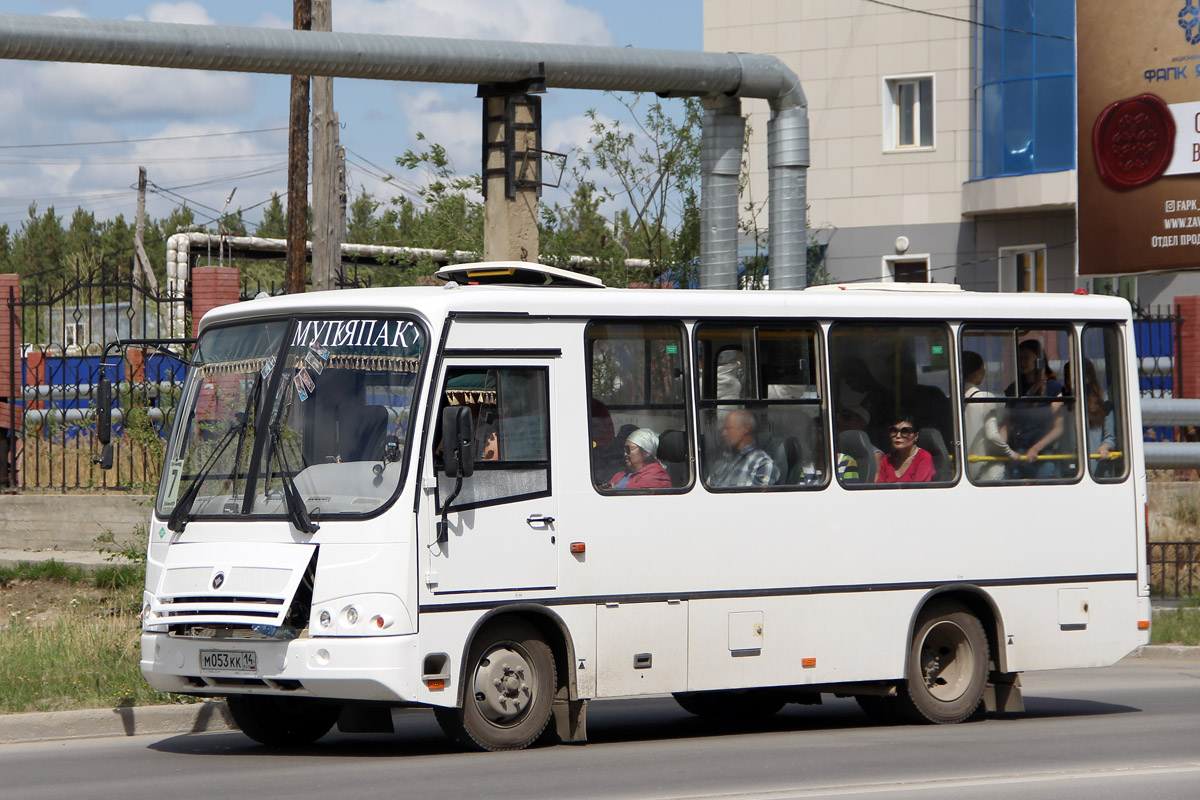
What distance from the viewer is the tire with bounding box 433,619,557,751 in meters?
10.1

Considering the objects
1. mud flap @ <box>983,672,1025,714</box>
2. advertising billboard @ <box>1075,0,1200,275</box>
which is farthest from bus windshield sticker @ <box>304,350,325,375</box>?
advertising billboard @ <box>1075,0,1200,275</box>

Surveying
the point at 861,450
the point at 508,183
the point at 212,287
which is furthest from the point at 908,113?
the point at 861,450

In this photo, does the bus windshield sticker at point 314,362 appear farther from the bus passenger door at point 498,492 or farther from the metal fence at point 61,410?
the metal fence at point 61,410

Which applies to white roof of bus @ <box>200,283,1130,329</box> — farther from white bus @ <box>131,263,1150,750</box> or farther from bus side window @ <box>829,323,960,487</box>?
bus side window @ <box>829,323,960,487</box>

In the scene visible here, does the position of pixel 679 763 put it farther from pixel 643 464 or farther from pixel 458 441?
pixel 458 441

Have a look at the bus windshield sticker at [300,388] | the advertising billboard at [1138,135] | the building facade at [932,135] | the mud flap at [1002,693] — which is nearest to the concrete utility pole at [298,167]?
the bus windshield sticker at [300,388]

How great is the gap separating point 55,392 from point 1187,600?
14288mm

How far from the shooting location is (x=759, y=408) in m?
11.4

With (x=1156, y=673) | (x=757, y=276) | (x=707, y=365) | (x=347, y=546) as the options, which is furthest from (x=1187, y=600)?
(x=347, y=546)

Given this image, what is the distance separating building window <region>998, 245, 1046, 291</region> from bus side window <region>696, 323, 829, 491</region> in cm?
2493

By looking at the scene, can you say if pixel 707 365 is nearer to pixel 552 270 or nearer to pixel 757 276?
pixel 552 270

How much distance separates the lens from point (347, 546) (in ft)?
32.0

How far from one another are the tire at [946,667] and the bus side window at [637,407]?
226cm

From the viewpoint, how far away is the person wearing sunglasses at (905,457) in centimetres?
1184
